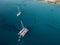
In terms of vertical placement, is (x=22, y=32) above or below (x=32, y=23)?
below

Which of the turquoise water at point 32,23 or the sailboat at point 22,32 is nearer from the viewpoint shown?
the turquoise water at point 32,23

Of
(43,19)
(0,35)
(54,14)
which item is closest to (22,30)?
(0,35)

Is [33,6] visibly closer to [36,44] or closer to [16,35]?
[16,35]

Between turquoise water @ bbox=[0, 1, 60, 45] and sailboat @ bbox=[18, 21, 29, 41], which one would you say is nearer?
turquoise water @ bbox=[0, 1, 60, 45]

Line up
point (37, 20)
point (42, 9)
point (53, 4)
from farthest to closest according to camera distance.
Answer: point (53, 4)
point (42, 9)
point (37, 20)

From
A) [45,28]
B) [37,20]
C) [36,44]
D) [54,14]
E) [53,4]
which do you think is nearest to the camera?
[36,44]

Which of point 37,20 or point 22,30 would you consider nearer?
point 22,30

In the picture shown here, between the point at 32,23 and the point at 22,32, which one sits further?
the point at 32,23

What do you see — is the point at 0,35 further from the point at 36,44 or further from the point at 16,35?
the point at 36,44
